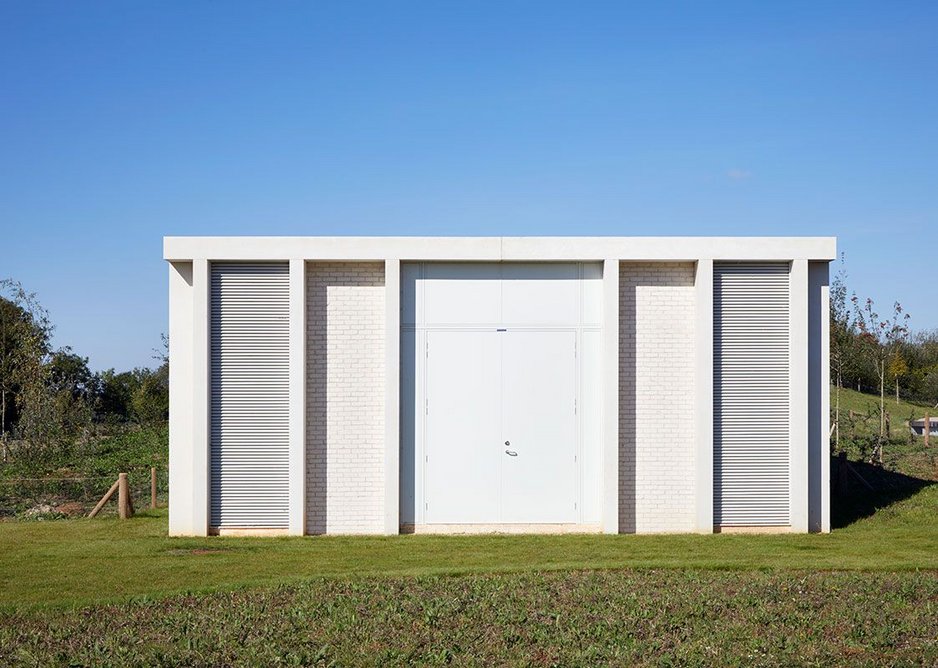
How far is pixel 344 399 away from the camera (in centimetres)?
1560

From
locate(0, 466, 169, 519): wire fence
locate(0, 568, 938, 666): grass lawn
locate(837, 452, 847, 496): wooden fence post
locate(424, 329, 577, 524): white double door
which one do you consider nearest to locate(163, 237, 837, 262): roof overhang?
locate(424, 329, 577, 524): white double door

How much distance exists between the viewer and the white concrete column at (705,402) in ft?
50.2

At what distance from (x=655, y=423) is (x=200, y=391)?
22.2 feet

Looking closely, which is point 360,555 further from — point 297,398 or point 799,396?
point 799,396

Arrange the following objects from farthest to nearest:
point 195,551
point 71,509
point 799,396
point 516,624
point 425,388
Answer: point 71,509
point 425,388
point 799,396
point 195,551
point 516,624

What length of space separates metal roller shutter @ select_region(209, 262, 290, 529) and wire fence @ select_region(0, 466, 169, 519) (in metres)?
4.75

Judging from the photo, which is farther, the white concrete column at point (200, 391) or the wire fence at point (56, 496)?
the wire fence at point (56, 496)

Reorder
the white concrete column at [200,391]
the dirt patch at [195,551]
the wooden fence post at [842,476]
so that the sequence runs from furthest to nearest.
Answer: the wooden fence post at [842,476] < the white concrete column at [200,391] < the dirt patch at [195,551]

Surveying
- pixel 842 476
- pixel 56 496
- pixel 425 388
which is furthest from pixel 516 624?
pixel 56 496

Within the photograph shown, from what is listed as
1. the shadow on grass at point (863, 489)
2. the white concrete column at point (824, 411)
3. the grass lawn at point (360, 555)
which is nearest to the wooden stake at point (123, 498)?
the grass lawn at point (360, 555)


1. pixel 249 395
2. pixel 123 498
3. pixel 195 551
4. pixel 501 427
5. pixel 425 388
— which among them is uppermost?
pixel 425 388

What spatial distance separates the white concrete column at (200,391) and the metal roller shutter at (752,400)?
296 inches

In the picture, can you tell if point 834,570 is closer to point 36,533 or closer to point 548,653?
point 548,653

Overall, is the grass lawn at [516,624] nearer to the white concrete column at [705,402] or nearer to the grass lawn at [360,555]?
the grass lawn at [360,555]
